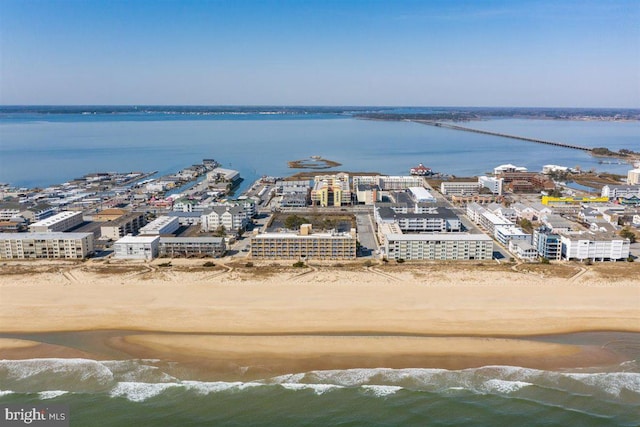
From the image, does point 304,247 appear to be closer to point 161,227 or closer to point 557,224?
point 161,227

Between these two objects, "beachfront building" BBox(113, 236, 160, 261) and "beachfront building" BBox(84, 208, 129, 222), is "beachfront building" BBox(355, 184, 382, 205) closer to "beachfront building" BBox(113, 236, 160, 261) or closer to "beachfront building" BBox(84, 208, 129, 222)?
"beachfront building" BBox(84, 208, 129, 222)

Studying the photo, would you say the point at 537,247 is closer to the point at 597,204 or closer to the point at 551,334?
the point at 551,334

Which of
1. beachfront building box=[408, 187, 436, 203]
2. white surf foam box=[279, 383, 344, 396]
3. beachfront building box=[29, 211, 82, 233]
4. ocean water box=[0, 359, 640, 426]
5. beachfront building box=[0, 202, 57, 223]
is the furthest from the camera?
beachfront building box=[408, 187, 436, 203]

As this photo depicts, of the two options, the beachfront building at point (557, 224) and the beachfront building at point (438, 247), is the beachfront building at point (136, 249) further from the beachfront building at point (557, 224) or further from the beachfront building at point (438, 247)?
the beachfront building at point (557, 224)

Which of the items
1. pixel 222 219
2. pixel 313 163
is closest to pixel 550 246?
pixel 222 219

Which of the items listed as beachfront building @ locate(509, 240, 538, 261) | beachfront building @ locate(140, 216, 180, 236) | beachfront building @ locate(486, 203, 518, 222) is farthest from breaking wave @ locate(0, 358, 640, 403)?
beachfront building @ locate(486, 203, 518, 222)

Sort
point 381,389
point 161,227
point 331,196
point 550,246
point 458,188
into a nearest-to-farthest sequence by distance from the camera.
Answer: point 381,389
point 550,246
point 161,227
point 331,196
point 458,188
